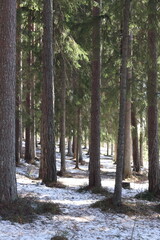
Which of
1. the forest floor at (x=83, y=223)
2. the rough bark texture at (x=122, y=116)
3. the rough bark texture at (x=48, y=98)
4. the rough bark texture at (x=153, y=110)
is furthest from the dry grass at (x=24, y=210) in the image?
the rough bark texture at (x=153, y=110)

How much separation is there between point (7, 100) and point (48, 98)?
445 cm

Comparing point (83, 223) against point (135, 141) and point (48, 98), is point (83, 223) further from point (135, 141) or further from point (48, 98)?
point (135, 141)

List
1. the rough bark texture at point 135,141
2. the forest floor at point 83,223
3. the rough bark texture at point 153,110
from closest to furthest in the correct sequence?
1. the forest floor at point 83,223
2. the rough bark texture at point 153,110
3. the rough bark texture at point 135,141

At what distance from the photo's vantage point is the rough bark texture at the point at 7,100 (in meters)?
6.76

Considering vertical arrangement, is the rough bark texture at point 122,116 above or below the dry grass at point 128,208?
above

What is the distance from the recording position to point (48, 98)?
11242 mm

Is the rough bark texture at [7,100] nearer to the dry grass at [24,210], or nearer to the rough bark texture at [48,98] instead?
the dry grass at [24,210]

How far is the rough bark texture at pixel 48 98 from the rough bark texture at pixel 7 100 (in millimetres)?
4094

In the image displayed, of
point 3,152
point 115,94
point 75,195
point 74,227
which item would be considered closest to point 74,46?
point 115,94

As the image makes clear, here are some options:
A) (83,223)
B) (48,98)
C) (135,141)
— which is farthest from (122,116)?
(135,141)

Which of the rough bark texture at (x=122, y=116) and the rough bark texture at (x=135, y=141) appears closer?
the rough bark texture at (x=122, y=116)

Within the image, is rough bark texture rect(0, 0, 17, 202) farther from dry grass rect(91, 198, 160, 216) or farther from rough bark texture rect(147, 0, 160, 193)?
rough bark texture rect(147, 0, 160, 193)

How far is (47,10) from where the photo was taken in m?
11.0

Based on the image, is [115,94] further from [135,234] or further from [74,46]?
[135,234]
